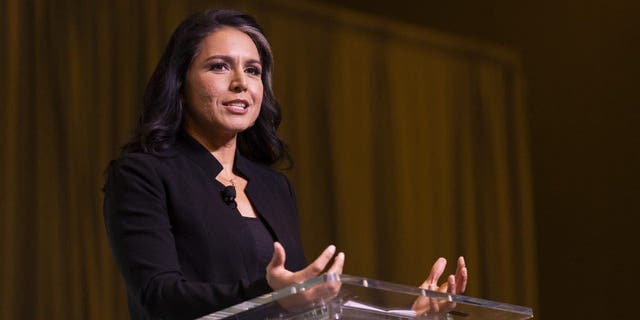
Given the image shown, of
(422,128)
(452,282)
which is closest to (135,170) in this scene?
(452,282)

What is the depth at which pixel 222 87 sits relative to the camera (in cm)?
217

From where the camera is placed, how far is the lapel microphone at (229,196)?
2080mm

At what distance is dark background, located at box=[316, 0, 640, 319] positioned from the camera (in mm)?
4656

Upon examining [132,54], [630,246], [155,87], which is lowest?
[630,246]

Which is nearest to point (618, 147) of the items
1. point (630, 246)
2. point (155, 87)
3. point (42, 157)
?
point (630, 246)

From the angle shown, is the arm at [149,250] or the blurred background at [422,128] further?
the blurred background at [422,128]

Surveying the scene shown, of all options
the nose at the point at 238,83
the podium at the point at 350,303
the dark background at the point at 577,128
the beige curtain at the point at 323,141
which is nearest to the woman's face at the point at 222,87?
the nose at the point at 238,83

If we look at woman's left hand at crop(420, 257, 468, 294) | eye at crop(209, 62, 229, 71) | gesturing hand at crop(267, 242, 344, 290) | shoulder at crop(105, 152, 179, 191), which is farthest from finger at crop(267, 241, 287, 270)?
eye at crop(209, 62, 229, 71)

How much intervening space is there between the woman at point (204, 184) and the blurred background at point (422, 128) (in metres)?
1.76

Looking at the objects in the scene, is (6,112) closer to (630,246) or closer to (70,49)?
(70,49)

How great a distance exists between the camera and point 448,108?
5.07m

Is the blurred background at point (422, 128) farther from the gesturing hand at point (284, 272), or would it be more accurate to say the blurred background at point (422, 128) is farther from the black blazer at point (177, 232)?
the gesturing hand at point (284, 272)

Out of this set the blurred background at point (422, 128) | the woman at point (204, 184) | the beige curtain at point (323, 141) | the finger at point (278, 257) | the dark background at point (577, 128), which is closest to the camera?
the finger at point (278, 257)

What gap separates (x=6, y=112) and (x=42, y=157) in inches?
7.7
